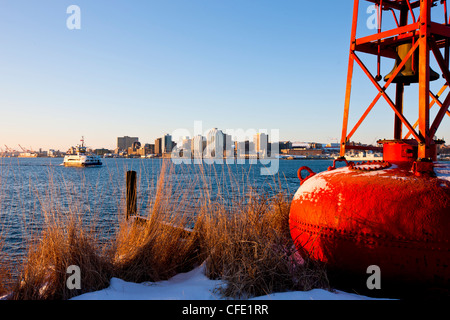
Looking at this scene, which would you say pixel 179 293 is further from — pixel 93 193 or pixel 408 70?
pixel 93 193

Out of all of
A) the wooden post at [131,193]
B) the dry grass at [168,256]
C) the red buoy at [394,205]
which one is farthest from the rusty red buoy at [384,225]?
the wooden post at [131,193]

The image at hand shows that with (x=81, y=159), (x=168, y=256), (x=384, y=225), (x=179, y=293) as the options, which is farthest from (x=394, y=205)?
(x=81, y=159)

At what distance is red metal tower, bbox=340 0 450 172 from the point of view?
412 centimetres

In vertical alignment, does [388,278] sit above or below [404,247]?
below

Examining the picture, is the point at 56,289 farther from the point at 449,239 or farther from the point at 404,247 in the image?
the point at 449,239

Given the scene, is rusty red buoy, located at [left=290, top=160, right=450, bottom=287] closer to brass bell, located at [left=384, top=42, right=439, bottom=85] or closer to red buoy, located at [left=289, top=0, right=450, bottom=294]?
red buoy, located at [left=289, top=0, right=450, bottom=294]

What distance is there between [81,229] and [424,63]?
4.65 metres

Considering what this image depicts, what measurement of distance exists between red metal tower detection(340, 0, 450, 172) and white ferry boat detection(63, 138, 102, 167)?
111m

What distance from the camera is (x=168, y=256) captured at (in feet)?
16.8

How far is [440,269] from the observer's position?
11.8 ft

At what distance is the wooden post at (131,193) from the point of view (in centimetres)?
831

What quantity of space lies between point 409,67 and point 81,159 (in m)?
115

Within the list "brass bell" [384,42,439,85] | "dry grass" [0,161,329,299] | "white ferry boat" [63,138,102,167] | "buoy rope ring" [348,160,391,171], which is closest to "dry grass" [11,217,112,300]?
"dry grass" [0,161,329,299]
